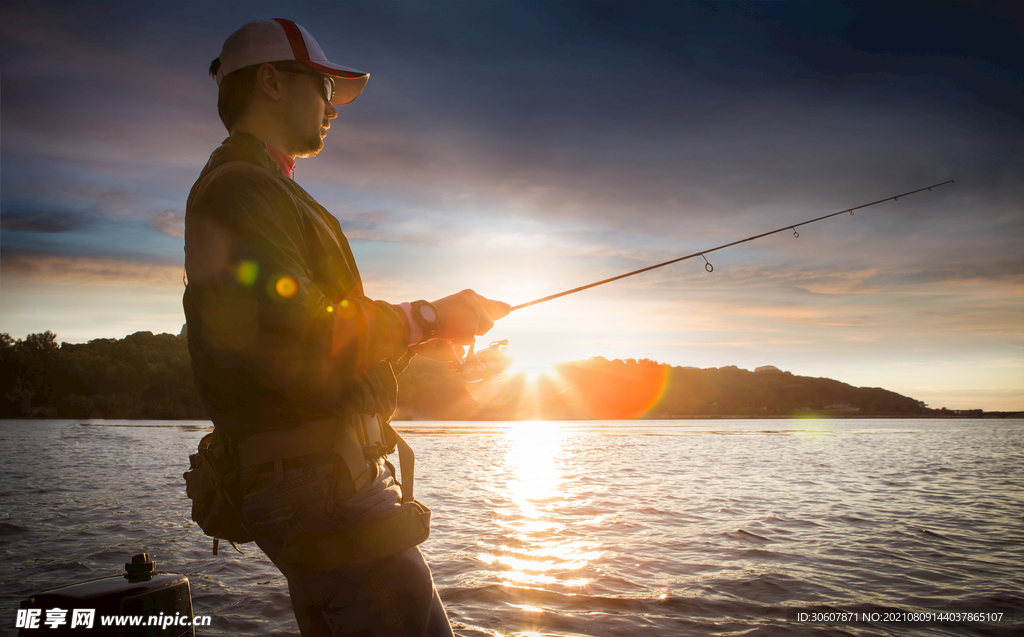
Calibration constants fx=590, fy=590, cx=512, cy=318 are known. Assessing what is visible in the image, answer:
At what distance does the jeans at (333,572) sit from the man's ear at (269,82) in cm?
146

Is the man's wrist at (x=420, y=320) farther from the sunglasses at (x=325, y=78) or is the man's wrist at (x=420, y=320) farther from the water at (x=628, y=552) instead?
the water at (x=628, y=552)

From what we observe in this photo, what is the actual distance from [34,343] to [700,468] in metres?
134

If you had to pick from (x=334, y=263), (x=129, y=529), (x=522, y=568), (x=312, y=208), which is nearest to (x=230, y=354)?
(x=334, y=263)

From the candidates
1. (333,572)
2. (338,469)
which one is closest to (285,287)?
(338,469)

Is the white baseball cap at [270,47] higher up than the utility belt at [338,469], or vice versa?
the white baseball cap at [270,47]

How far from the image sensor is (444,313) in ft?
7.43

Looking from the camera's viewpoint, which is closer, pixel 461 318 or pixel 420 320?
pixel 420 320

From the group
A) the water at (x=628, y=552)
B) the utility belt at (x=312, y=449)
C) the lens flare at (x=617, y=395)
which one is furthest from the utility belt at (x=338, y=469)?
the lens flare at (x=617, y=395)

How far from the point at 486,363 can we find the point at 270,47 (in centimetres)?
170

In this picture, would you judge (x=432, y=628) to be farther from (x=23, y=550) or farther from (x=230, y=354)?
(x=23, y=550)

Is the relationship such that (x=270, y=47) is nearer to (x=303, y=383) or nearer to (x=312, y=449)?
(x=303, y=383)

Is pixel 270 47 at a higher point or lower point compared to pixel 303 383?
higher

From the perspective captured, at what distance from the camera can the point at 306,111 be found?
244 centimetres

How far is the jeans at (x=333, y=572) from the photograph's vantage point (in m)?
1.93
